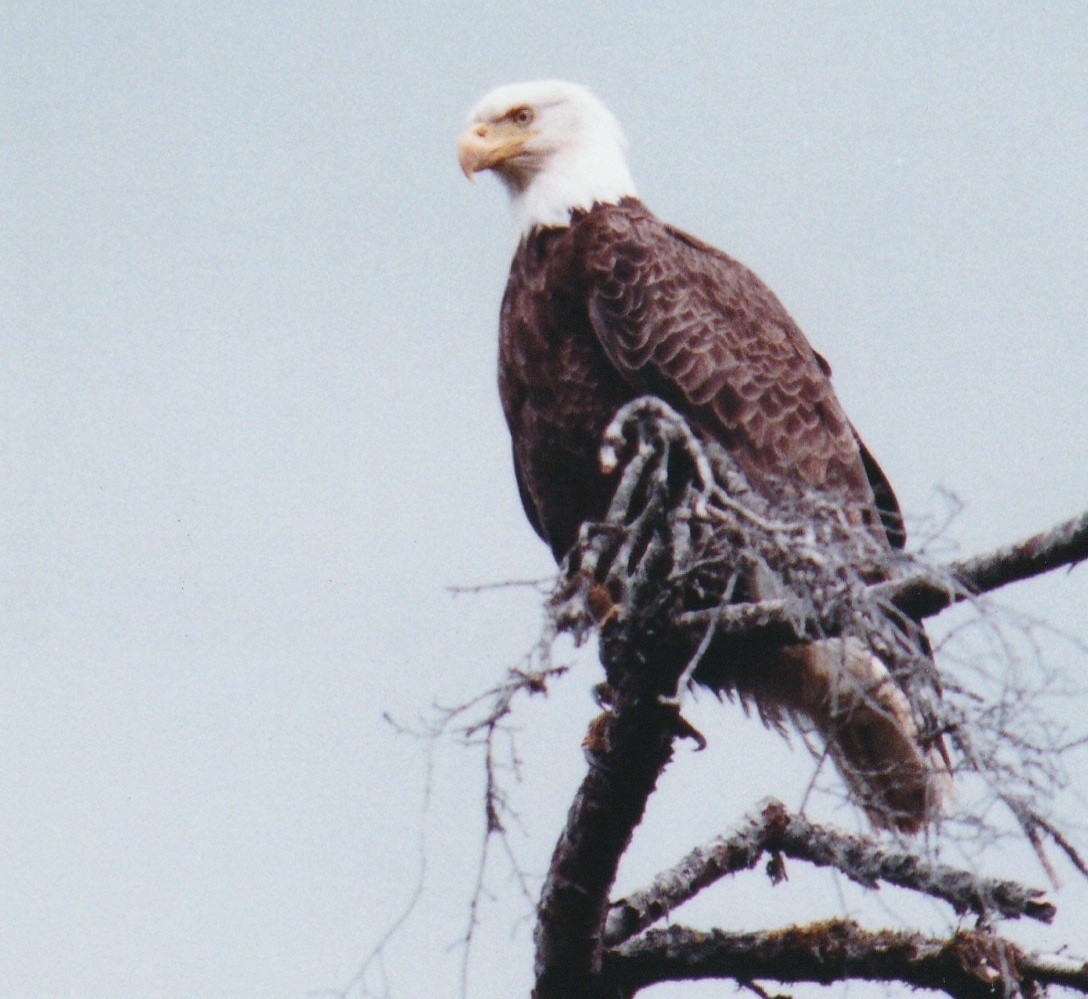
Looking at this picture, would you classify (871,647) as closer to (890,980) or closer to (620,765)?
(620,765)

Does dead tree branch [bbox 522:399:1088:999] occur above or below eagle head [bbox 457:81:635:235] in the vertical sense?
below

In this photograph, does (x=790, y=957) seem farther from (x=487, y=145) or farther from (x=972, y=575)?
(x=487, y=145)

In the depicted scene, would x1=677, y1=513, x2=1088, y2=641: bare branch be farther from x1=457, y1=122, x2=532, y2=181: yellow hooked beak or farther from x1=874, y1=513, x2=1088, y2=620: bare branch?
x1=457, y1=122, x2=532, y2=181: yellow hooked beak

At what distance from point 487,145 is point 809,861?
2655 mm

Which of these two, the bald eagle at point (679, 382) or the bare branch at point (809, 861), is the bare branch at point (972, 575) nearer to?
the bare branch at point (809, 861)

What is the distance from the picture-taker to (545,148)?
5.57 m

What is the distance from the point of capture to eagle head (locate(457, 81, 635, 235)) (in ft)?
17.8

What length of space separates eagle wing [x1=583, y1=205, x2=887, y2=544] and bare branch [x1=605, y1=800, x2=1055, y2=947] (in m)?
0.97

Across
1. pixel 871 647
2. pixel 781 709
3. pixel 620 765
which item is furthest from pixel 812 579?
pixel 781 709

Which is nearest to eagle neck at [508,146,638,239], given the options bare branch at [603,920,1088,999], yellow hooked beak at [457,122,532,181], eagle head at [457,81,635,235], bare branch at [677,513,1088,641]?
eagle head at [457,81,635,235]

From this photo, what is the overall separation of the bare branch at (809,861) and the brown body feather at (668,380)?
65 cm

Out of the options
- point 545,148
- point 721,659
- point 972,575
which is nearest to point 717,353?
point 545,148

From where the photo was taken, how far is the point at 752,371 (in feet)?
16.0

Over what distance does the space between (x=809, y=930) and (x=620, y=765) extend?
2.16 feet
